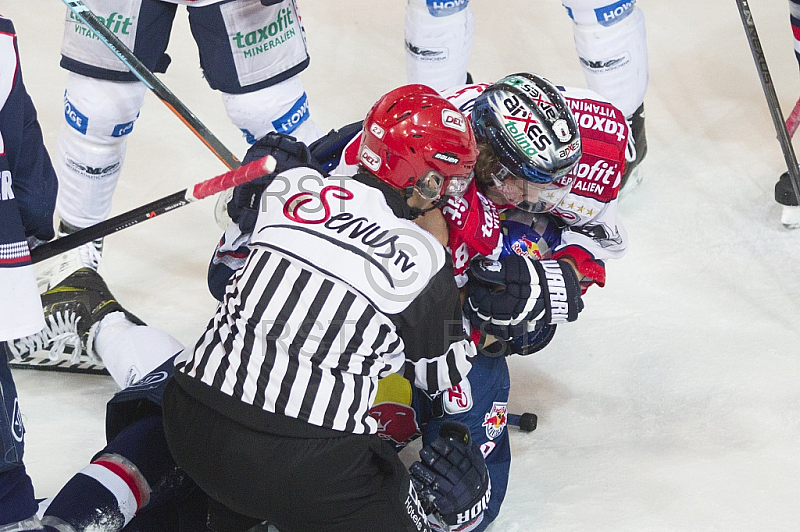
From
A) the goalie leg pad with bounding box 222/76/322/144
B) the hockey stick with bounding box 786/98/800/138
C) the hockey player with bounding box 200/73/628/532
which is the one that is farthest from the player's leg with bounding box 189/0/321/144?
the hockey stick with bounding box 786/98/800/138

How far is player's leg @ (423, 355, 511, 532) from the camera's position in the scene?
2.00 metres

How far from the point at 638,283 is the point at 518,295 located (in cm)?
101

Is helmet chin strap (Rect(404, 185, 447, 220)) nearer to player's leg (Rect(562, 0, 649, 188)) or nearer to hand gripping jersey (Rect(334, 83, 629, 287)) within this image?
hand gripping jersey (Rect(334, 83, 629, 287))

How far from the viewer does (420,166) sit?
1668mm

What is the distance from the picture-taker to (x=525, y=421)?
2.27 metres

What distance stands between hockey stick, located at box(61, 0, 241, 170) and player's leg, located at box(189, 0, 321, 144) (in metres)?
0.12

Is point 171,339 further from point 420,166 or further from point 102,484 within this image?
point 420,166

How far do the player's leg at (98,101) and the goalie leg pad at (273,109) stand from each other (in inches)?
8.9

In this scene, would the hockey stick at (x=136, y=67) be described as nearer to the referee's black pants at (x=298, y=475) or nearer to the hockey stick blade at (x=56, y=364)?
the hockey stick blade at (x=56, y=364)

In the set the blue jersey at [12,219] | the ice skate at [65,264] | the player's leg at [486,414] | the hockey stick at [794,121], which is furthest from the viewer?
the hockey stick at [794,121]

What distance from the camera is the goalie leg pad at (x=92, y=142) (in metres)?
2.39

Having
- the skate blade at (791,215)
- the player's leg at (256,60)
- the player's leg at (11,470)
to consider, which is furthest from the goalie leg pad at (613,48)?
the player's leg at (11,470)

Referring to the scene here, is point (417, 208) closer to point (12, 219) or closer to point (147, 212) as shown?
point (147, 212)

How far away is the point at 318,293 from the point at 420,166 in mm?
292
